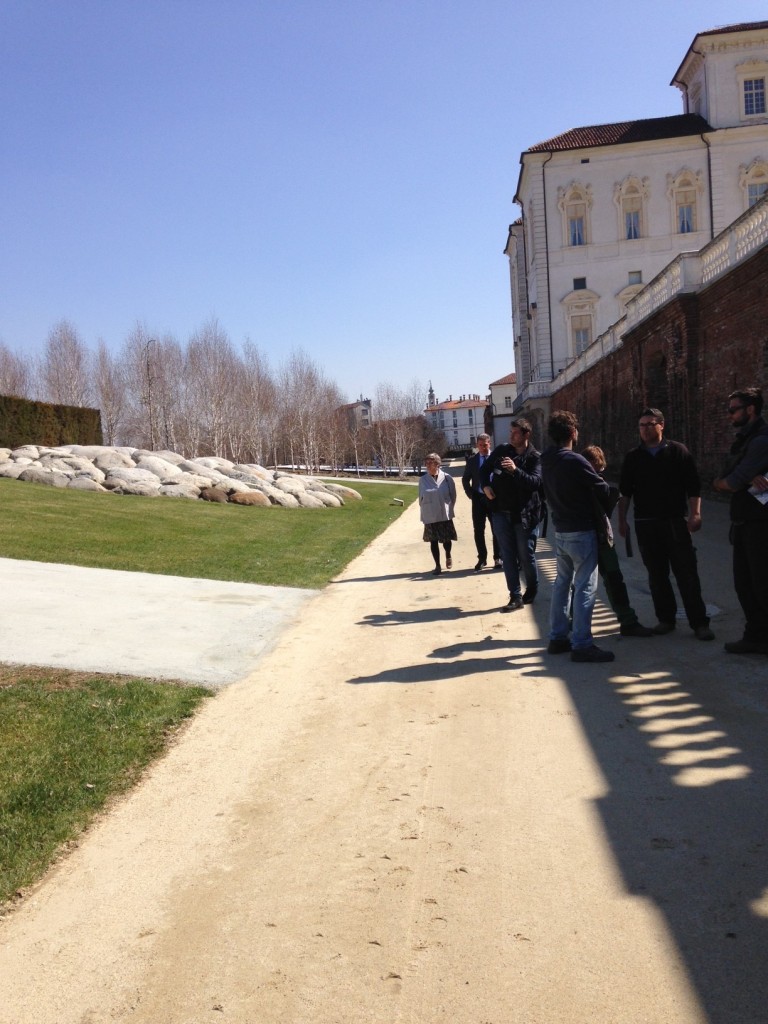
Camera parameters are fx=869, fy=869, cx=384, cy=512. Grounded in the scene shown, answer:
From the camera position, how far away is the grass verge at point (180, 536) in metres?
13.1

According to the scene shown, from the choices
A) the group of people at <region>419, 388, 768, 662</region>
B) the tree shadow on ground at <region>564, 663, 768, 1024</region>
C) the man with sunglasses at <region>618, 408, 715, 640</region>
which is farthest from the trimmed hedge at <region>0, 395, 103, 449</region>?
the tree shadow on ground at <region>564, 663, 768, 1024</region>

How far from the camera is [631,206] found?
50.3 m

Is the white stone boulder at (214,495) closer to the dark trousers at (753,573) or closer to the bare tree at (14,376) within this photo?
the dark trousers at (753,573)

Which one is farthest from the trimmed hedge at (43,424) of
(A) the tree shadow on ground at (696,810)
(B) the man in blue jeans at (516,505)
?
(A) the tree shadow on ground at (696,810)

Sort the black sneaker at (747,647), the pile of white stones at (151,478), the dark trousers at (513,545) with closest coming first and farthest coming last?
1. the black sneaker at (747,647)
2. the dark trousers at (513,545)
3. the pile of white stones at (151,478)

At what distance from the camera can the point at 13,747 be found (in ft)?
17.6

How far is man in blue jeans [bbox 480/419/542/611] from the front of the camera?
9.75 m

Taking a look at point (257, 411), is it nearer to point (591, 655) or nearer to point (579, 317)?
point (579, 317)

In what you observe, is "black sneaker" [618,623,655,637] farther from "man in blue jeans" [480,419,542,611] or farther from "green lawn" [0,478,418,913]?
"green lawn" [0,478,418,913]

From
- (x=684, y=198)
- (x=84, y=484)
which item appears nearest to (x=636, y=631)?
(x=84, y=484)

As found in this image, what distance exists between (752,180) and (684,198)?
3.69 meters

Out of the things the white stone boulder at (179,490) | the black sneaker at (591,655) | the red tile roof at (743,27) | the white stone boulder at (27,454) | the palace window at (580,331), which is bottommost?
the black sneaker at (591,655)

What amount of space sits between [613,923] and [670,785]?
56.7 inches

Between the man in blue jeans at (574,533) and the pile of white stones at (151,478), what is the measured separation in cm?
1955
